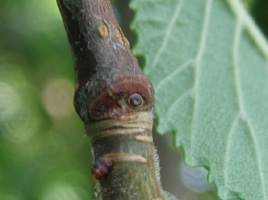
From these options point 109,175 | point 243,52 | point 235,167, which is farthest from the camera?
point 243,52

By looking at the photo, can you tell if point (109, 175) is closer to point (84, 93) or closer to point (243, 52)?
point (84, 93)

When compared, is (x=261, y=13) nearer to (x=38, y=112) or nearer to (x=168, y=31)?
(x=168, y=31)

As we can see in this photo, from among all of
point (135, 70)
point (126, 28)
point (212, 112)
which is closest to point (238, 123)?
point (212, 112)

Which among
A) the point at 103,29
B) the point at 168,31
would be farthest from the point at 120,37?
the point at 168,31

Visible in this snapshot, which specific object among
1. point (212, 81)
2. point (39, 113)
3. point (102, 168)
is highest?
point (102, 168)

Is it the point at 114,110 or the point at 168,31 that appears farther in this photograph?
the point at 168,31

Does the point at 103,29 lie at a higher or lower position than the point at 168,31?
higher
